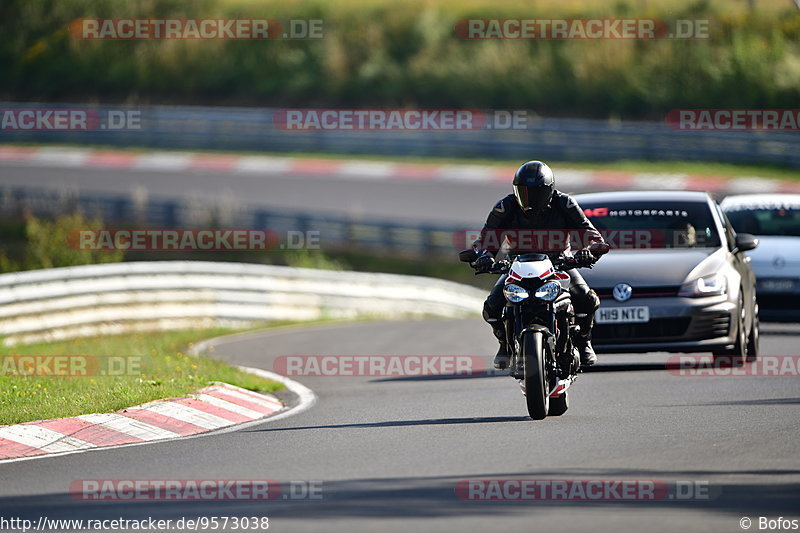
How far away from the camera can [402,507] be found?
7.32 meters

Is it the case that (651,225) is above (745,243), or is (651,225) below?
above

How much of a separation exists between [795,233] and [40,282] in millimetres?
9206

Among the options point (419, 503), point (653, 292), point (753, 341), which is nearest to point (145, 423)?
point (419, 503)

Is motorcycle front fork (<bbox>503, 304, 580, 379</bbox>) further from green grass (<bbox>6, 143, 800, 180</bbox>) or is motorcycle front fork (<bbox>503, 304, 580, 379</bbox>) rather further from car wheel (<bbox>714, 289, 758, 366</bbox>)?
green grass (<bbox>6, 143, 800, 180</bbox>)

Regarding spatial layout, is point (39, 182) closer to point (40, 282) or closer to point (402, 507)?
point (40, 282)

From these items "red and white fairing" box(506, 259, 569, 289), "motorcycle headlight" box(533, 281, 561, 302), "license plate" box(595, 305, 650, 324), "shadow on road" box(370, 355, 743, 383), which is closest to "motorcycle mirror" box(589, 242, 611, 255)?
"red and white fairing" box(506, 259, 569, 289)

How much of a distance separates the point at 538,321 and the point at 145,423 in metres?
2.93

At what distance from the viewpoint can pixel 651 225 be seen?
14297 millimetres

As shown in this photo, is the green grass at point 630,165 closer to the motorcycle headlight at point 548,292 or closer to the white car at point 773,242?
the white car at point 773,242

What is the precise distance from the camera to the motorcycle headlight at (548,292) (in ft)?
34.2

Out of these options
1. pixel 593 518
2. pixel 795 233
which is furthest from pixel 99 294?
pixel 593 518

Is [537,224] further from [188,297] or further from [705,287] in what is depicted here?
[188,297]

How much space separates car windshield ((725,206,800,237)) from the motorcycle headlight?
8.29 metres

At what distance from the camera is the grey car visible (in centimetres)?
1354
